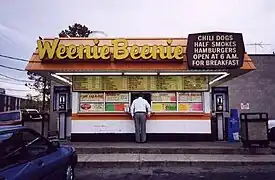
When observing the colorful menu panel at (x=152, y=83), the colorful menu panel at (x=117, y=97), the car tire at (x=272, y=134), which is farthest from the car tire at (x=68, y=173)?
the car tire at (x=272, y=134)

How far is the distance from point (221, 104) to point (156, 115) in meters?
2.92

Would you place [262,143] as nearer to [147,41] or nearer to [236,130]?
[236,130]

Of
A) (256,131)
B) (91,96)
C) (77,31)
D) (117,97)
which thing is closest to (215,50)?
(256,131)

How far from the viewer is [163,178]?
7.32 metres

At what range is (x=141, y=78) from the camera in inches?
486

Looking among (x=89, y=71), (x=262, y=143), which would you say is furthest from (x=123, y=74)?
(x=262, y=143)

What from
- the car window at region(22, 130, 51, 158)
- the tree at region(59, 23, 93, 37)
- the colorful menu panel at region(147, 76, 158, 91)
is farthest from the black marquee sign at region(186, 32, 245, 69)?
the tree at region(59, 23, 93, 37)

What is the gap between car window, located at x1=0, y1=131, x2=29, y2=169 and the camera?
425 cm

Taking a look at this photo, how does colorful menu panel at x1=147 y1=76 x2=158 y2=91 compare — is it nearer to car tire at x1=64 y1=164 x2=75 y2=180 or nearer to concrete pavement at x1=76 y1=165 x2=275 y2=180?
concrete pavement at x1=76 y1=165 x2=275 y2=180

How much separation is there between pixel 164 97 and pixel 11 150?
852 cm

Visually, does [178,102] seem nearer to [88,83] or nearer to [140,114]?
[140,114]

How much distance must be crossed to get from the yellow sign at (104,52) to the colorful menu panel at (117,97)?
212cm

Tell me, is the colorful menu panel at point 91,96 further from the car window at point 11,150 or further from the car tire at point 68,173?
the car window at point 11,150

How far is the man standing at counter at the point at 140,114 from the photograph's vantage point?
1155 cm
